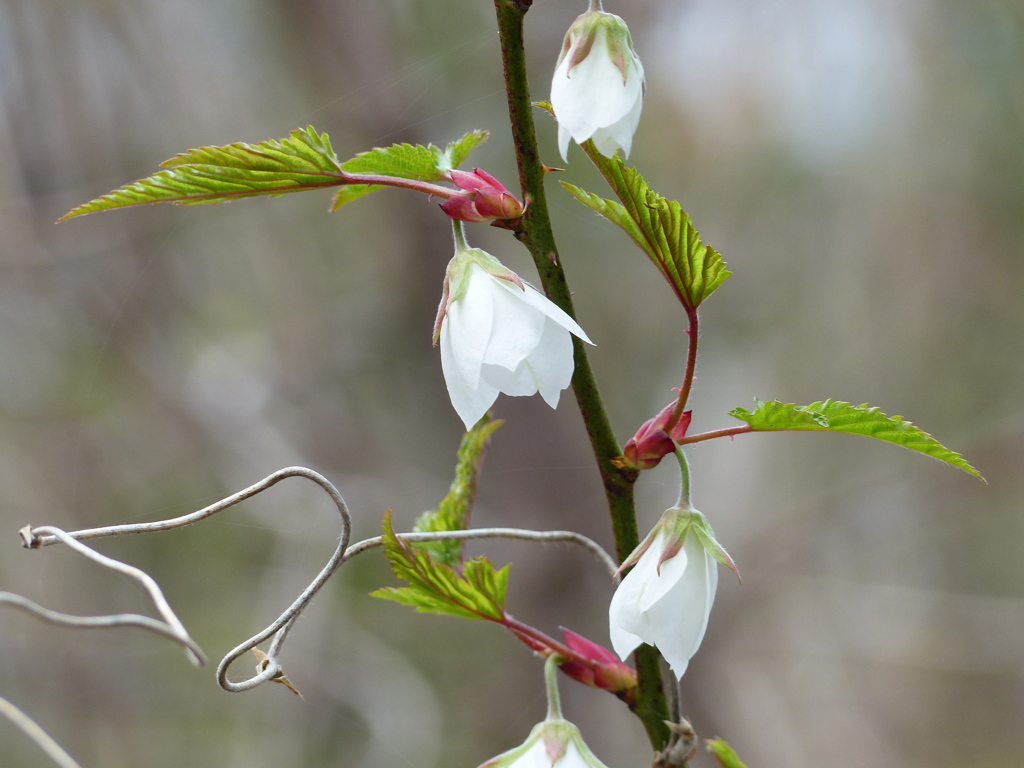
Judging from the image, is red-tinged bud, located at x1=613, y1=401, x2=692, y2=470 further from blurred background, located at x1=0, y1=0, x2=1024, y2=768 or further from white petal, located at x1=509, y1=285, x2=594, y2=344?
blurred background, located at x1=0, y1=0, x2=1024, y2=768

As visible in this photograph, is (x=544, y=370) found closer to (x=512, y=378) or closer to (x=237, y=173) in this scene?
(x=512, y=378)

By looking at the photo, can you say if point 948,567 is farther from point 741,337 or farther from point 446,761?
point 446,761

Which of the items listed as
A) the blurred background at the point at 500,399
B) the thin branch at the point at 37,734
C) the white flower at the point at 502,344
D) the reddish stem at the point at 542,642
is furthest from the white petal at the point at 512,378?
the blurred background at the point at 500,399

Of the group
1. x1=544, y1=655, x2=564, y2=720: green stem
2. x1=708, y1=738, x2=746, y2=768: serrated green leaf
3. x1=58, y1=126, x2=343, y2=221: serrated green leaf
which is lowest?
x1=708, y1=738, x2=746, y2=768: serrated green leaf

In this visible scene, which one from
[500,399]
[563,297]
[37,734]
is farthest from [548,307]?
[500,399]

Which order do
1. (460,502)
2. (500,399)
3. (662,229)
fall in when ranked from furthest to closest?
1. (500,399)
2. (460,502)
3. (662,229)

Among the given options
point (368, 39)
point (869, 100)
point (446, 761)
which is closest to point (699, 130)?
point (869, 100)

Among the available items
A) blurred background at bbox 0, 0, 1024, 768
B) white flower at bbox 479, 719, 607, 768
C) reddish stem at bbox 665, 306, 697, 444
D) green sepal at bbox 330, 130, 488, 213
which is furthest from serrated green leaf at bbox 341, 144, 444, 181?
blurred background at bbox 0, 0, 1024, 768

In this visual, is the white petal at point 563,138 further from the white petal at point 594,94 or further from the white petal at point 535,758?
Answer: the white petal at point 535,758
